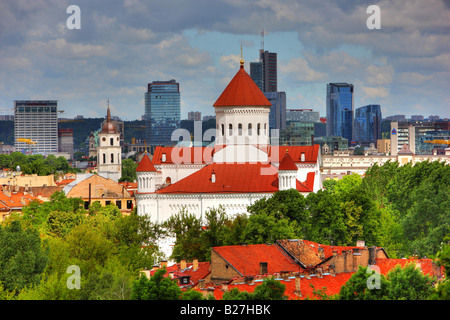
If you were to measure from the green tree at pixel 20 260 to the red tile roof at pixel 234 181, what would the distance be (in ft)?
90.2

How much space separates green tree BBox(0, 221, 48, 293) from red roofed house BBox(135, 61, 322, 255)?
22.8 meters

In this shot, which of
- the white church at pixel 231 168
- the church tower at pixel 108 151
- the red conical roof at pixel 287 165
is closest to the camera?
the red conical roof at pixel 287 165

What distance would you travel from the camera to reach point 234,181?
8225 centimetres

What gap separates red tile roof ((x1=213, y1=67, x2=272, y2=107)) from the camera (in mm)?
91062

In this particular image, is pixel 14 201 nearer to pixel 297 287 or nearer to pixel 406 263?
pixel 406 263

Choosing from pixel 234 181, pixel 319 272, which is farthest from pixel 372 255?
pixel 234 181

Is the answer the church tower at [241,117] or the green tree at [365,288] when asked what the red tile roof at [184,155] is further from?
the green tree at [365,288]

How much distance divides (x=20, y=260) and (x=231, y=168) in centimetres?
3448

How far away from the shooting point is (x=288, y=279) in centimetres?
4588

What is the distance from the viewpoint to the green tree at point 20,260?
5028cm

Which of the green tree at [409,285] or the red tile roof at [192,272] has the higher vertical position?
the green tree at [409,285]

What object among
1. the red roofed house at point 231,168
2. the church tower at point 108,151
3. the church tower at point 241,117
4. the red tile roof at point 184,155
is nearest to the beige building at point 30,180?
the church tower at point 108,151

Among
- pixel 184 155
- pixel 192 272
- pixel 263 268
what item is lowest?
pixel 192 272
